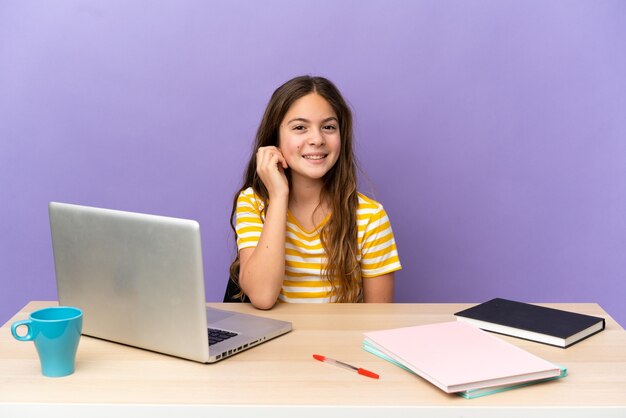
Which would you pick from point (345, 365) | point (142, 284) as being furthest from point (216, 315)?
point (345, 365)

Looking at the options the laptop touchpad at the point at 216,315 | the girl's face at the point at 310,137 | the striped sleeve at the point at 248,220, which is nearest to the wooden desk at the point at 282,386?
the laptop touchpad at the point at 216,315

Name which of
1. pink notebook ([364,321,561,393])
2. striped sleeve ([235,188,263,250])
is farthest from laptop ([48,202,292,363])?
striped sleeve ([235,188,263,250])

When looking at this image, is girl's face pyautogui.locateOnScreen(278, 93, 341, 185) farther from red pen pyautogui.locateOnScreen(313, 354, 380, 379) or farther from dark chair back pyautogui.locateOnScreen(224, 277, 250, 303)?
red pen pyautogui.locateOnScreen(313, 354, 380, 379)

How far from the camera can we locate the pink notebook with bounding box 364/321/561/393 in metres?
1.15

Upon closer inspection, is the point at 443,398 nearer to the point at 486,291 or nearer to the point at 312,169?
the point at 312,169

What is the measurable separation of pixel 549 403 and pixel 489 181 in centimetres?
174

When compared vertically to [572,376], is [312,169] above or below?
above

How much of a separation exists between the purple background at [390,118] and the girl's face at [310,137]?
617mm

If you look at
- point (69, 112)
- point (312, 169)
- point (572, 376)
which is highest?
point (69, 112)

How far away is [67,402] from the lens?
110 centimetres

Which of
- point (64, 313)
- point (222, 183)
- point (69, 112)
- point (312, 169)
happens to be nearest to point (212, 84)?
point (222, 183)

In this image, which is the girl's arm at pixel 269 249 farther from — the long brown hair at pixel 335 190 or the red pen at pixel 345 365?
the red pen at pixel 345 365

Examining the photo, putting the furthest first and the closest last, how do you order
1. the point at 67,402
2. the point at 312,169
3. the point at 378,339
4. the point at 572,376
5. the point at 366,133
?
1. the point at 366,133
2. the point at 312,169
3. the point at 378,339
4. the point at 572,376
5. the point at 67,402

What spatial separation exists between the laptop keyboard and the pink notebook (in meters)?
0.25
